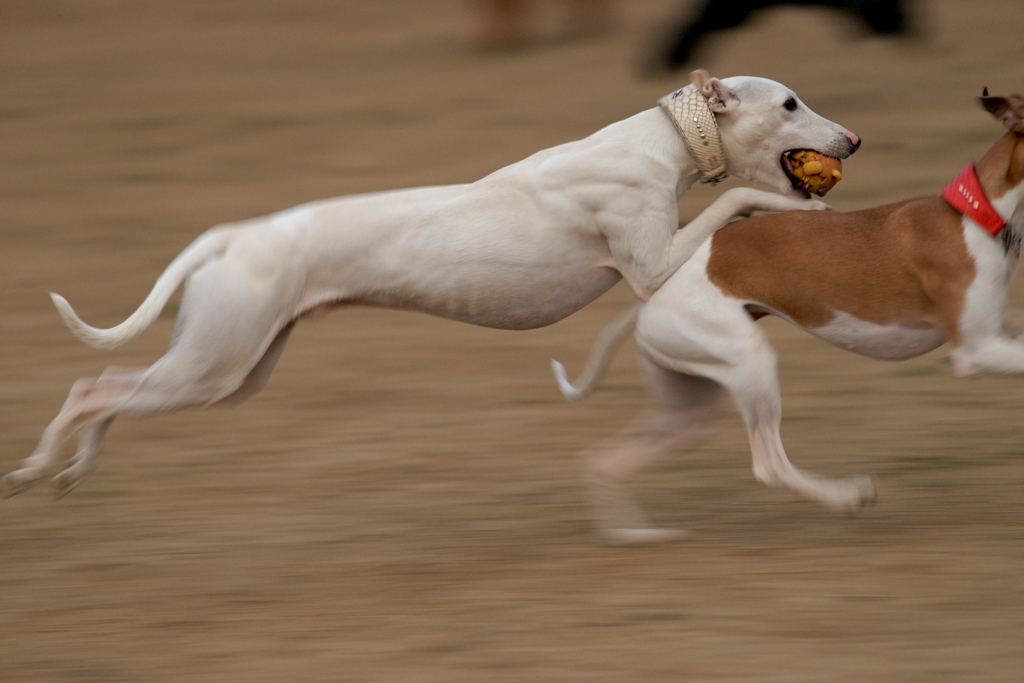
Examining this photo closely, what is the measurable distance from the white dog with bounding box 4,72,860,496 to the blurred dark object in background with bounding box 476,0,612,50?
11155 mm

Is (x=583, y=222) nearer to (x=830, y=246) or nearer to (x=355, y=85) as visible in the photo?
(x=830, y=246)

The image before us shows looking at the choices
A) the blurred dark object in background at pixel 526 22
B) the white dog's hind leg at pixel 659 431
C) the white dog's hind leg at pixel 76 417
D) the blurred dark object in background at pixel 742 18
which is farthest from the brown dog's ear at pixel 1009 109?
the blurred dark object in background at pixel 526 22

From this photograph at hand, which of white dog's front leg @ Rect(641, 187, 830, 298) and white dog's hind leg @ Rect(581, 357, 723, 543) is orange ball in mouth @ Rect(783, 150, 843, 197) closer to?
white dog's front leg @ Rect(641, 187, 830, 298)

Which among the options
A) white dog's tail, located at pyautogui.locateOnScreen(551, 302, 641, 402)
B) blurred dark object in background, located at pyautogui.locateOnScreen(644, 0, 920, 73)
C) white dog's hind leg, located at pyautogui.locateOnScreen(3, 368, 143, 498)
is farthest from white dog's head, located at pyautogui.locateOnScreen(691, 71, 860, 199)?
blurred dark object in background, located at pyautogui.locateOnScreen(644, 0, 920, 73)

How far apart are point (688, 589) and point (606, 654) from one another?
52 centimetres

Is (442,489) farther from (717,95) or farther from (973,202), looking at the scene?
(973,202)

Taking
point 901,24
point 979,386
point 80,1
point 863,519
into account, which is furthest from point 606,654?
point 80,1

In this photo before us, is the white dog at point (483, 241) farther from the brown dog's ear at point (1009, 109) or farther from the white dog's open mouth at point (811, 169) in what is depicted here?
the brown dog's ear at point (1009, 109)

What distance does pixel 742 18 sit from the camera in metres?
12.5

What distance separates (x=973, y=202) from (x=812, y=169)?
0.55m

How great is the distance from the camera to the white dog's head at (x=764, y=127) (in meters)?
4.77

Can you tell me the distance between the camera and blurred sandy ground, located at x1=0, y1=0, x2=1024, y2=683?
433cm

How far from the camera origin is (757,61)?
47.3ft

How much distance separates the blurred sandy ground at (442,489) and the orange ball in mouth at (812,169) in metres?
1.27
